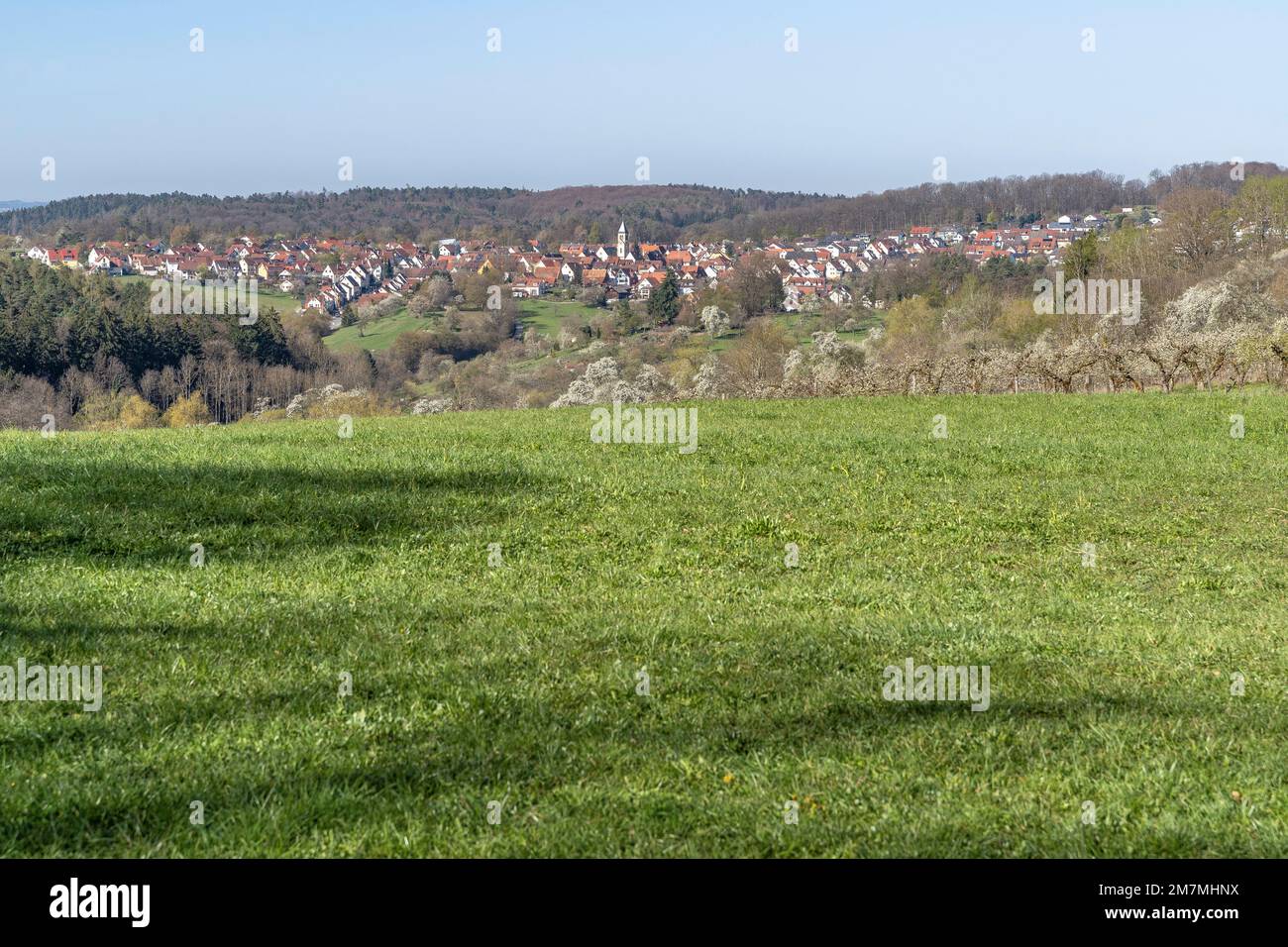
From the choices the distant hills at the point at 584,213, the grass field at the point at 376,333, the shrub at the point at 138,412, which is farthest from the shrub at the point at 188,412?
the distant hills at the point at 584,213

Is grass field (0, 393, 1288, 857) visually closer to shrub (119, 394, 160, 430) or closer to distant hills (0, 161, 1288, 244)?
shrub (119, 394, 160, 430)

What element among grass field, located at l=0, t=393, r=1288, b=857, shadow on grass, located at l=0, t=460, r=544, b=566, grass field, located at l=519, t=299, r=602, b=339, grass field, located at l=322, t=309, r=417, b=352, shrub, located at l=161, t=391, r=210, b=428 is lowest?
shrub, located at l=161, t=391, r=210, b=428

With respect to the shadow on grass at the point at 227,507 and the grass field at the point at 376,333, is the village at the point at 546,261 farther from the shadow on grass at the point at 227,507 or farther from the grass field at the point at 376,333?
the shadow on grass at the point at 227,507

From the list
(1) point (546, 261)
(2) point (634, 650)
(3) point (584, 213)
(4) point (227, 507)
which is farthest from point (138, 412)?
(3) point (584, 213)

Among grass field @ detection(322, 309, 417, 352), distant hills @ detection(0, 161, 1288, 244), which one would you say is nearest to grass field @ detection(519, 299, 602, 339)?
grass field @ detection(322, 309, 417, 352)

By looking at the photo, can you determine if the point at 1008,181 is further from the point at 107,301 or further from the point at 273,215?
the point at 107,301
